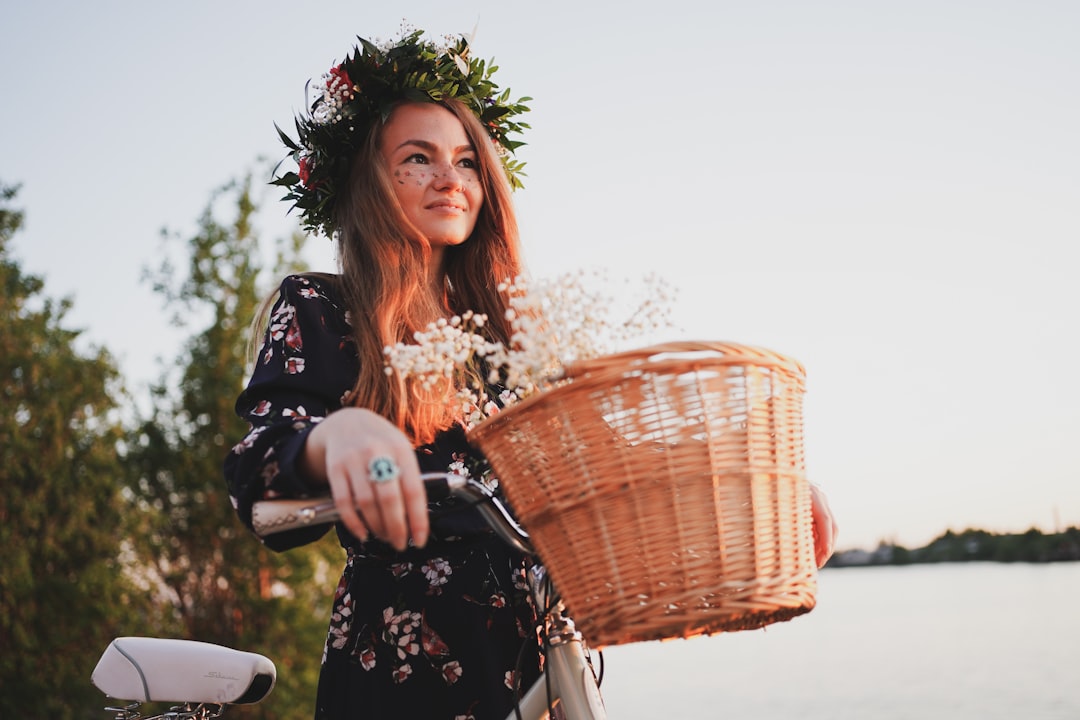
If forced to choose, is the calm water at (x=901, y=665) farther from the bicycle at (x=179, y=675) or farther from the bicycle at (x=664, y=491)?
the bicycle at (x=664, y=491)

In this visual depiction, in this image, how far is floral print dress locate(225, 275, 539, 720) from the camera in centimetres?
183

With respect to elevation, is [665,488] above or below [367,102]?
below

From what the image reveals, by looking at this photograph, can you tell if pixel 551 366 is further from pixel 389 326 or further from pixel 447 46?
pixel 447 46

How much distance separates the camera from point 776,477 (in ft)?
4.20

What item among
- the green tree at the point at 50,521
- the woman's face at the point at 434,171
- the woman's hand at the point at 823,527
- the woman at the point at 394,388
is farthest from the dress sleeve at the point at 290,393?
the green tree at the point at 50,521

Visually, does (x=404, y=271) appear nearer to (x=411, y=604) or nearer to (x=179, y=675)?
(x=411, y=604)

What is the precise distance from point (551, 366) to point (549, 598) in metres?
0.46

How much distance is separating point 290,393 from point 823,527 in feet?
3.33

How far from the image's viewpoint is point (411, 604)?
1890 mm

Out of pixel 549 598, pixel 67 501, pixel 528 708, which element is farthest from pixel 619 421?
pixel 67 501

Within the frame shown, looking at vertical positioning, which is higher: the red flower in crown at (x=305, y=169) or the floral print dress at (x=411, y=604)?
the red flower in crown at (x=305, y=169)

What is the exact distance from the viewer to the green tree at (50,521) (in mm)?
12617

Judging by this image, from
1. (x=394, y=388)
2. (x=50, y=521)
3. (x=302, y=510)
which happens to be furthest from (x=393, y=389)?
(x=50, y=521)

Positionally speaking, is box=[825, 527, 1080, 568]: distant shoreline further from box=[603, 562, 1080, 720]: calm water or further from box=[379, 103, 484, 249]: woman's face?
box=[379, 103, 484, 249]: woman's face
